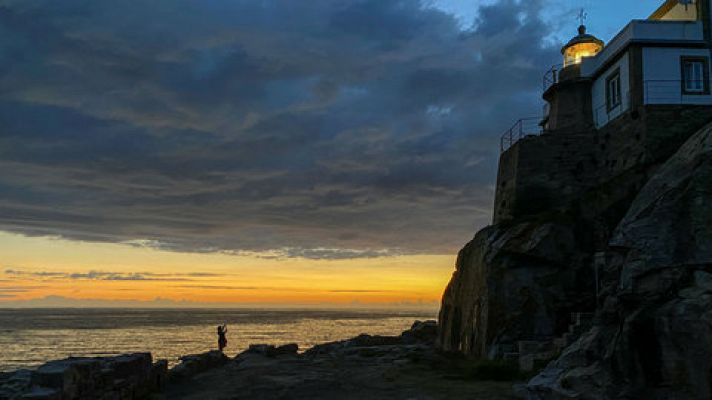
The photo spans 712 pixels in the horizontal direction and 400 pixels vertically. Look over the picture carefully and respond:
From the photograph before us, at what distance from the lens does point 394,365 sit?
83.7 feet

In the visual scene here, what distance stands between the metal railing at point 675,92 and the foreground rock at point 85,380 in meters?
23.7

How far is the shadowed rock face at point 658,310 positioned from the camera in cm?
1239

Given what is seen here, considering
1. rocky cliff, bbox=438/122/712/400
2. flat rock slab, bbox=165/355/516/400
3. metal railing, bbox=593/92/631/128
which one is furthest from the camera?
metal railing, bbox=593/92/631/128

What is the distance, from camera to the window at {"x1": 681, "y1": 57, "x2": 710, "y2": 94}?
27375 mm

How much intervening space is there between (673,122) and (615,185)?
369 cm

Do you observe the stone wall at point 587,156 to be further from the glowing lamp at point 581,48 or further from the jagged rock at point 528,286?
the glowing lamp at point 581,48

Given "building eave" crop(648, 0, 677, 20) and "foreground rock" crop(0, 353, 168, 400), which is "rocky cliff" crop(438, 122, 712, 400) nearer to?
"foreground rock" crop(0, 353, 168, 400)

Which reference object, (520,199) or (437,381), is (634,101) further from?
(437,381)

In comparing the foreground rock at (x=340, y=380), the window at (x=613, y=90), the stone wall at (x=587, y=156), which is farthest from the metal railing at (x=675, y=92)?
the foreground rock at (x=340, y=380)

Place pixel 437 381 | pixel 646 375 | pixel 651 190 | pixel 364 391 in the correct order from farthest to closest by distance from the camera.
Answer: pixel 437 381 < pixel 364 391 < pixel 651 190 < pixel 646 375

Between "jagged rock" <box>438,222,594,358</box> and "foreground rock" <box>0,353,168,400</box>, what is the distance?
13.5 m

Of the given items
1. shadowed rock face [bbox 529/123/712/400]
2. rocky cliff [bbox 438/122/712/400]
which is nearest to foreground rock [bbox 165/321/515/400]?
rocky cliff [bbox 438/122/712/400]

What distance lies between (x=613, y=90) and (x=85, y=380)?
26.8 m

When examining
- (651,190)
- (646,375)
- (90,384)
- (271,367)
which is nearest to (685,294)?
(646,375)
